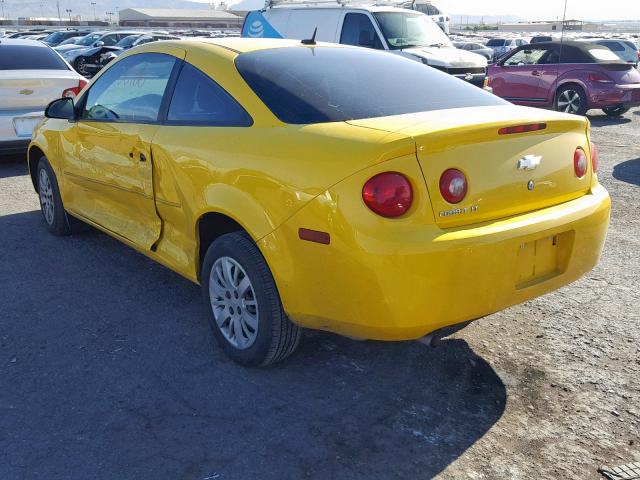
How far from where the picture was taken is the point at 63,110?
5.21m

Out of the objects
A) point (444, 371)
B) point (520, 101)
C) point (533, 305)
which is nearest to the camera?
point (444, 371)

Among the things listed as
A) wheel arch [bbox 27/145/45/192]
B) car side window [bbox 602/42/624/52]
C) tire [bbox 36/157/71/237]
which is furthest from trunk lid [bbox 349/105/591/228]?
car side window [bbox 602/42/624/52]

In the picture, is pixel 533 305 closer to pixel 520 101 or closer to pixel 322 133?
pixel 322 133

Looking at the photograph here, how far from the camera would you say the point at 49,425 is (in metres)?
3.11

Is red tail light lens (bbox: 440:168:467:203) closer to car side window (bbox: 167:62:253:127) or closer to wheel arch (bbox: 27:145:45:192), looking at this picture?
car side window (bbox: 167:62:253:127)

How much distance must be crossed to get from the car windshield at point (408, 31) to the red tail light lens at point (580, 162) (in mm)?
10129

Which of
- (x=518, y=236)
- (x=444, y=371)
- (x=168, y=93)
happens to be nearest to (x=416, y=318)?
(x=518, y=236)

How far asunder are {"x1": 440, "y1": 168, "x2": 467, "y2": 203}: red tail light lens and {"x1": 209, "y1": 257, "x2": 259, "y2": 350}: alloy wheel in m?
1.10

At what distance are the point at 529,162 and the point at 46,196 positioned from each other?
4.38 m

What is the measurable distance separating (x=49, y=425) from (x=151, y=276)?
195 centimetres

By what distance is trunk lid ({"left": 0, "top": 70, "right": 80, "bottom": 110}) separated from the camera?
26.4 feet

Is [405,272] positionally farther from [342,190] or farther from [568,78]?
[568,78]

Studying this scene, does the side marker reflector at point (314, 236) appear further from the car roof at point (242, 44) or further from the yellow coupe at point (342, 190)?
the car roof at point (242, 44)

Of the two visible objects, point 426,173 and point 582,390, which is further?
point 582,390
